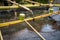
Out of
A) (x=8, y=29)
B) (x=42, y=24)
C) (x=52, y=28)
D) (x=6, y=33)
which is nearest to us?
(x=6, y=33)

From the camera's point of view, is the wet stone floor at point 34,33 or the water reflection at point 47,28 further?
the water reflection at point 47,28

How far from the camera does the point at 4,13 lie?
8500 millimetres

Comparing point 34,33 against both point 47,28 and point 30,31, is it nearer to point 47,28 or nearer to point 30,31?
point 30,31

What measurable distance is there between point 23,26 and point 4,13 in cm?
293

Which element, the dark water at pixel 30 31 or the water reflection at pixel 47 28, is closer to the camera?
the dark water at pixel 30 31

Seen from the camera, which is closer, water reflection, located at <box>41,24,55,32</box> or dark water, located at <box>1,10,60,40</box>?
dark water, located at <box>1,10,60,40</box>

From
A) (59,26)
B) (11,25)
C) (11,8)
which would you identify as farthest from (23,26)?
(11,8)

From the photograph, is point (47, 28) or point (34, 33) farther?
point (47, 28)

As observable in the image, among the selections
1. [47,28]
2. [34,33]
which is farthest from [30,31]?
[47,28]

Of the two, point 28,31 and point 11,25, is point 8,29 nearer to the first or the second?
point 11,25

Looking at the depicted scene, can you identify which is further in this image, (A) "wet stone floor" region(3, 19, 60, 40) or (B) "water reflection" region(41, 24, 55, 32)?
(B) "water reflection" region(41, 24, 55, 32)

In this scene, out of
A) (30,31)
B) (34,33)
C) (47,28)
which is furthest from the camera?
(47,28)

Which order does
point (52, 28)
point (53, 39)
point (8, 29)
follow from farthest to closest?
point (52, 28) < point (8, 29) < point (53, 39)

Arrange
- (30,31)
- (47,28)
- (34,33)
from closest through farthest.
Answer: (34,33)
(30,31)
(47,28)
